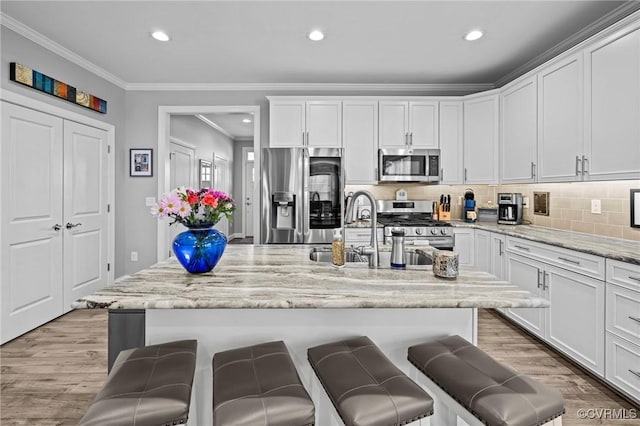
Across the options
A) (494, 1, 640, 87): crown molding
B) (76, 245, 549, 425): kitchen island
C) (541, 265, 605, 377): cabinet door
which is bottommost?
(541, 265, 605, 377): cabinet door

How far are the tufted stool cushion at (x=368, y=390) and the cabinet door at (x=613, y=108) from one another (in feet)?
7.26

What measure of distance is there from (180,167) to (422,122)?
3.82 metres

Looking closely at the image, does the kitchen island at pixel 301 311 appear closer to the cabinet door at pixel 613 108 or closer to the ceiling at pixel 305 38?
the cabinet door at pixel 613 108

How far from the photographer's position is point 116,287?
1.33 m

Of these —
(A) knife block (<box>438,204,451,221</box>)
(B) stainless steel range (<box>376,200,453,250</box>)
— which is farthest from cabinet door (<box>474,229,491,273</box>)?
(A) knife block (<box>438,204,451,221</box>)

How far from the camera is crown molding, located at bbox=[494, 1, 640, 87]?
2543 millimetres

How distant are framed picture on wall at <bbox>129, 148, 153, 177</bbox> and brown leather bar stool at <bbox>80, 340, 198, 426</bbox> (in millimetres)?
3678

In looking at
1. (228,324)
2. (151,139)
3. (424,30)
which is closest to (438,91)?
(424,30)

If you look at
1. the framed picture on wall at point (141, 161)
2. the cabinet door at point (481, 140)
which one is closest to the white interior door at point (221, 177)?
the framed picture on wall at point (141, 161)

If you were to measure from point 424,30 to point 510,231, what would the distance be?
6.42 feet

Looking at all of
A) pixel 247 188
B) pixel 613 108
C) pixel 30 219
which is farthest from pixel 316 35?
pixel 247 188

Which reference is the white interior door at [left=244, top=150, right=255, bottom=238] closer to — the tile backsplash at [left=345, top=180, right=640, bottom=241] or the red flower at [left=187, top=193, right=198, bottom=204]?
the tile backsplash at [left=345, top=180, right=640, bottom=241]

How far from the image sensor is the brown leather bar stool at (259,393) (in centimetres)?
98

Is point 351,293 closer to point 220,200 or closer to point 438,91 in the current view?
point 220,200
